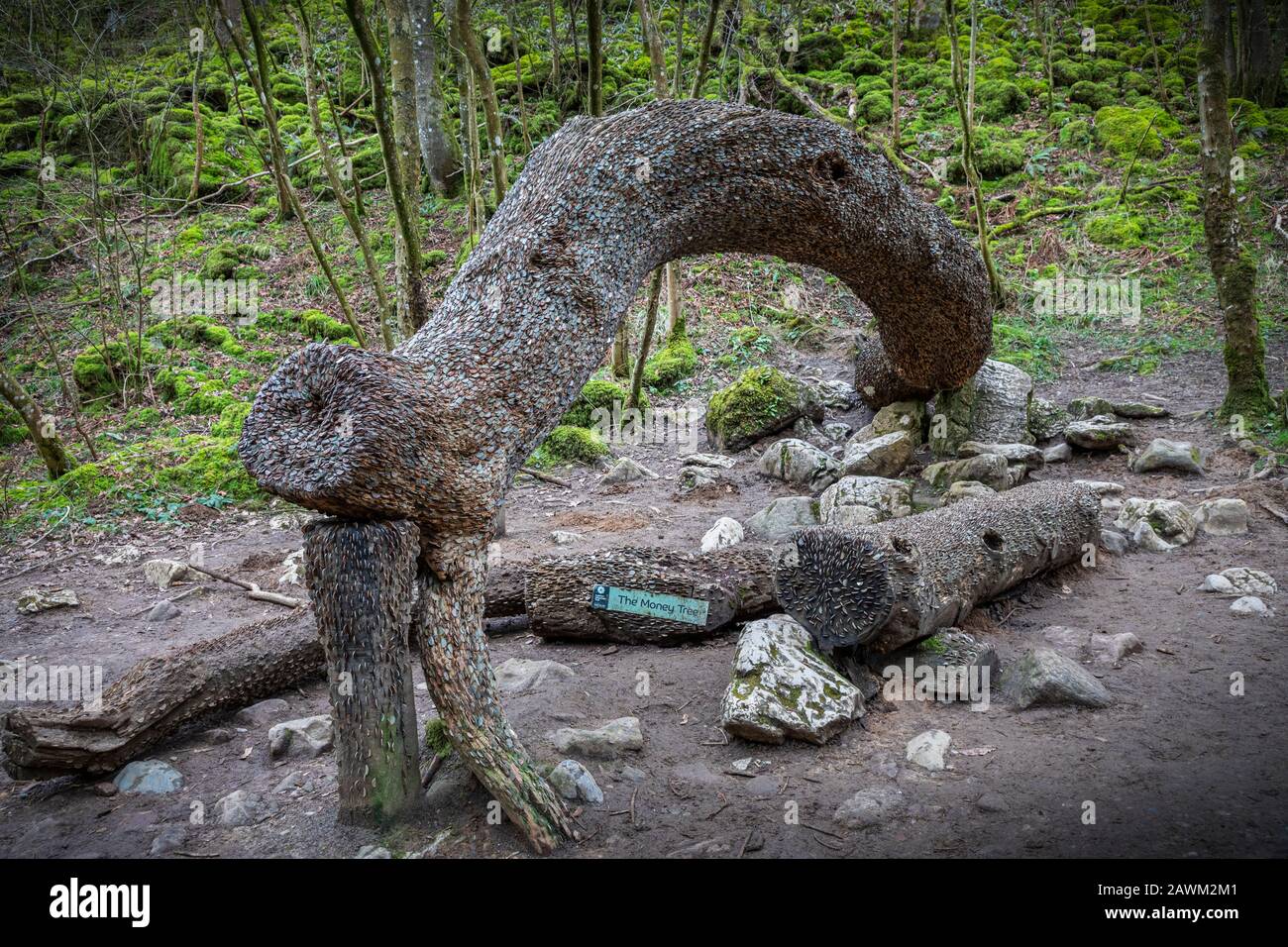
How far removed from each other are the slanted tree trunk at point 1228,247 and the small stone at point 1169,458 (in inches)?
33.4

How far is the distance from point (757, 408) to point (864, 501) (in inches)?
92.9

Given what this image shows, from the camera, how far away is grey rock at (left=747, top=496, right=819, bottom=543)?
6230 mm

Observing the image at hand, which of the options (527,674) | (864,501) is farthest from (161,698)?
(864,501)

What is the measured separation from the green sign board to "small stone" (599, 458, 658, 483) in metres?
3.25

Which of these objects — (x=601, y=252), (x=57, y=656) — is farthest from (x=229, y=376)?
(x=601, y=252)

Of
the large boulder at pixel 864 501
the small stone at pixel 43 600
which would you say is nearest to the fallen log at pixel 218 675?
the large boulder at pixel 864 501

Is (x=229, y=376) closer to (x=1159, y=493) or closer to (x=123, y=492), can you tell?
(x=123, y=492)

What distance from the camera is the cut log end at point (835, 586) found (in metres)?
3.94

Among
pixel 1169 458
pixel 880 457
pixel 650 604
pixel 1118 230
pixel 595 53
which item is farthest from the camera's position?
pixel 1118 230

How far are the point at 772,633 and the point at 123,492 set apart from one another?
6.52m

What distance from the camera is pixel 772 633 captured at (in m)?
3.93

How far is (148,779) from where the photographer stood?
11.7 feet

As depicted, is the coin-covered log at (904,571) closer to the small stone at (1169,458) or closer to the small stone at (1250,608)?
the small stone at (1250,608)

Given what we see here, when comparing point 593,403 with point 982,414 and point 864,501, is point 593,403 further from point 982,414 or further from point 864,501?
point 982,414
